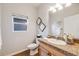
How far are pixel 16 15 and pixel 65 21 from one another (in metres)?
0.80

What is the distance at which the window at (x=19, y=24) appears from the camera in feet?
4.42

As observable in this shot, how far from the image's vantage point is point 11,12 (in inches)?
51.7

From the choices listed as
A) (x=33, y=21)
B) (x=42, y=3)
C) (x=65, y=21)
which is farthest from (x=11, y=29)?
(x=65, y=21)

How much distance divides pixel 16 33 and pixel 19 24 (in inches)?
5.7

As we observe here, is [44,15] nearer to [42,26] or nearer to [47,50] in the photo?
[42,26]

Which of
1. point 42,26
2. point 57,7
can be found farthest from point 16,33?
point 57,7

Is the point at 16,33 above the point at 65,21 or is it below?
below

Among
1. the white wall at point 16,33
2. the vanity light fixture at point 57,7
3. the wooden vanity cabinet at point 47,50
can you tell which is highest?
the vanity light fixture at point 57,7

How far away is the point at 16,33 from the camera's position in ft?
4.50

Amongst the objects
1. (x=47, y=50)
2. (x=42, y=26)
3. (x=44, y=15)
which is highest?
(x=44, y=15)

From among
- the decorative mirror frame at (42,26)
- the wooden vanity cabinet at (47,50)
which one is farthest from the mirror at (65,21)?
the wooden vanity cabinet at (47,50)

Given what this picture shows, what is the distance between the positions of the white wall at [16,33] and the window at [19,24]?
5 centimetres

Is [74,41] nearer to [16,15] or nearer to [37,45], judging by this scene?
[37,45]

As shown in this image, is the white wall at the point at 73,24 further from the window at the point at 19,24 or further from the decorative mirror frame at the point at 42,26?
the window at the point at 19,24
